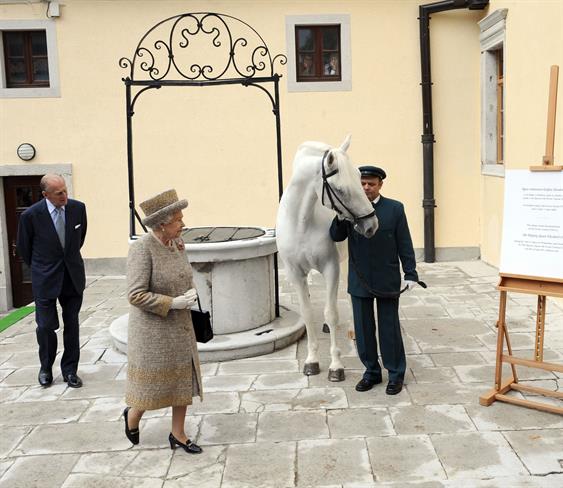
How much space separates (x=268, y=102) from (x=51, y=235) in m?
5.42

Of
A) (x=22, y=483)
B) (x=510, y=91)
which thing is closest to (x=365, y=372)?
(x=22, y=483)

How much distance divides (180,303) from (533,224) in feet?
7.55

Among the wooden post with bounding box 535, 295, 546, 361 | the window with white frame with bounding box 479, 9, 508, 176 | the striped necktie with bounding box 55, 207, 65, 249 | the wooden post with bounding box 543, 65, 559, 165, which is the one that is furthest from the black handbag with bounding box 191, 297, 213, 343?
the window with white frame with bounding box 479, 9, 508, 176

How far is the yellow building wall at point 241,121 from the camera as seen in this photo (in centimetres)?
930

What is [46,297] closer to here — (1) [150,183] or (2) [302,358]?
(2) [302,358]

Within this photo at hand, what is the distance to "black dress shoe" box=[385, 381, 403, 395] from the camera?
4.42 metres

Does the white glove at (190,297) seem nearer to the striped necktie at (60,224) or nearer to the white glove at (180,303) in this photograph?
the white glove at (180,303)

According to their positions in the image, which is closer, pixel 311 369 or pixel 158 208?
pixel 158 208

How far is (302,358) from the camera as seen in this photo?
5355 mm

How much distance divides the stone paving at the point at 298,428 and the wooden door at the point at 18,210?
454cm

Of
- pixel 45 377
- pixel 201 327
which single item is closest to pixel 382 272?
pixel 201 327

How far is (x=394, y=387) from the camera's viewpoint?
4441 millimetres

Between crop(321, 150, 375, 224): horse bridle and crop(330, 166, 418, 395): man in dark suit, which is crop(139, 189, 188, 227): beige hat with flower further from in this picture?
crop(330, 166, 418, 395): man in dark suit

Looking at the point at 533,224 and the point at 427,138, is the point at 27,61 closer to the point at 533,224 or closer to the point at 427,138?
the point at 427,138
